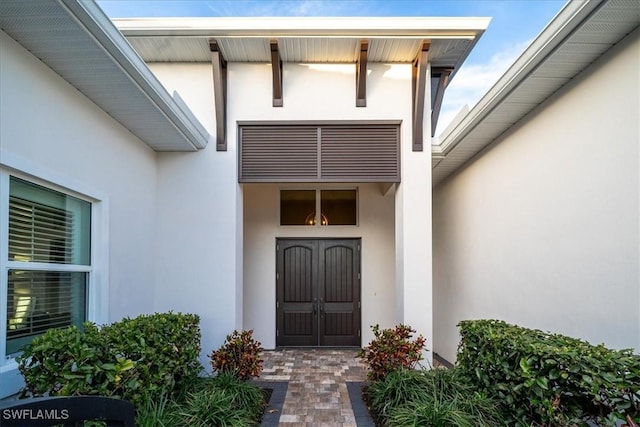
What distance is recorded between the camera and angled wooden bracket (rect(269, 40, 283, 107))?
5016 millimetres

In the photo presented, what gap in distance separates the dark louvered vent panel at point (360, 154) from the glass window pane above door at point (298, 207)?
83.5 inches

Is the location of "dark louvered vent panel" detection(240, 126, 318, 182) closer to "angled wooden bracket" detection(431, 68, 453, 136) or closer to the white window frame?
"angled wooden bracket" detection(431, 68, 453, 136)

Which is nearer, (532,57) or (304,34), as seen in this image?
(532,57)

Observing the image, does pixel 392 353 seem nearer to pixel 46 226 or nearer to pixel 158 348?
pixel 158 348

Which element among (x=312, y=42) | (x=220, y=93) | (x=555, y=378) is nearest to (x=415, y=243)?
(x=555, y=378)

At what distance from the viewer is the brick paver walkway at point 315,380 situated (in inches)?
159

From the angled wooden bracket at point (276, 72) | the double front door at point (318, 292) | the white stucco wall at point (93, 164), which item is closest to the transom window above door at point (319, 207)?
the double front door at point (318, 292)

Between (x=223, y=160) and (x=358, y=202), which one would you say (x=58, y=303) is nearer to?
(x=223, y=160)

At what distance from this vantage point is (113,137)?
4191 millimetres

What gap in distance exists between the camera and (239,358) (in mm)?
4680

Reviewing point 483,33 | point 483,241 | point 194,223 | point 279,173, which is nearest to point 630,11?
point 483,33

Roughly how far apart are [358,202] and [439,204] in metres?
1.62

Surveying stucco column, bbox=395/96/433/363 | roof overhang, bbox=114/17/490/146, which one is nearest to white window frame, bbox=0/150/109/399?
roof overhang, bbox=114/17/490/146

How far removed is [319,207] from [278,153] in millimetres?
2230
